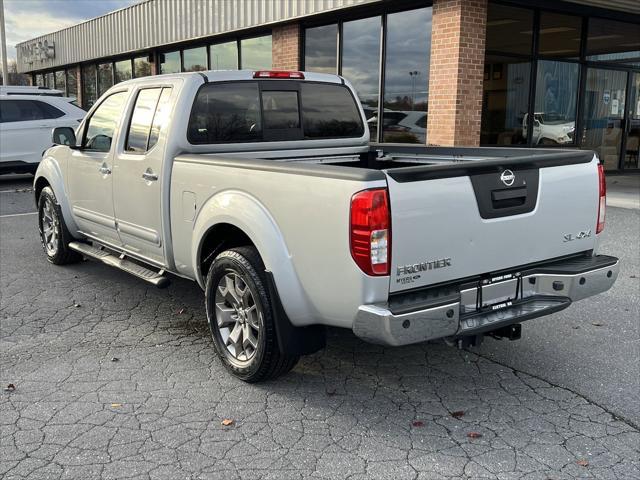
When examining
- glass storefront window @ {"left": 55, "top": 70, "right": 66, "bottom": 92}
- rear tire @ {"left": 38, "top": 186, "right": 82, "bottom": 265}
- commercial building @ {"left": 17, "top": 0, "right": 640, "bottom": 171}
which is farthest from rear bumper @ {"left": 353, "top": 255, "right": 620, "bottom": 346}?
glass storefront window @ {"left": 55, "top": 70, "right": 66, "bottom": 92}

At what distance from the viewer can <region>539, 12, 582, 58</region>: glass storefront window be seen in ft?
39.1

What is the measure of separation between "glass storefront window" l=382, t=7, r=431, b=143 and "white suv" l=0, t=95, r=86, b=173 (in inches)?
270

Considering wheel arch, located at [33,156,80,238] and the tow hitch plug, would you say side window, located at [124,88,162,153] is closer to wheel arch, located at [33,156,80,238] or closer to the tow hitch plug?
wheel arch, located at [33,156,80,238]

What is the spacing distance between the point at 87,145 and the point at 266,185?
9.81ft

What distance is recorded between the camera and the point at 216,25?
1533 centimetres

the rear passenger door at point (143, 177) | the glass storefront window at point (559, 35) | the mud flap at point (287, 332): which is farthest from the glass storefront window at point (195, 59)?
the mud flap at point (287, 332)

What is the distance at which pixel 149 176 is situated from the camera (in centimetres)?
468

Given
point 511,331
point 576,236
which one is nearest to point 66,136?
point 511,331

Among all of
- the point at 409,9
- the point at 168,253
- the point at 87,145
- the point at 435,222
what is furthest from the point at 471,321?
the point at 409,9

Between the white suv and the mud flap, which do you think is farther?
the white suv

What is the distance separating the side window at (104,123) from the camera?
5398mm

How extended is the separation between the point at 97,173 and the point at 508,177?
11.8 ft

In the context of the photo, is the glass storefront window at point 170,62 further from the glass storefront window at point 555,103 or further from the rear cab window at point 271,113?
the rear cab window at point 271,113

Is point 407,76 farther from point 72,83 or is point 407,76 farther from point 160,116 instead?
point 72,83
